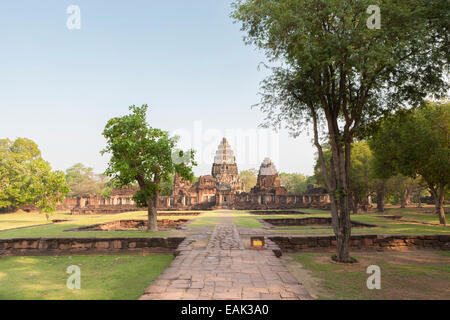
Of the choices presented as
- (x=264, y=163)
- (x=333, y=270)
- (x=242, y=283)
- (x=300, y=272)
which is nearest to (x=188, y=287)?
(x=242, y=283)

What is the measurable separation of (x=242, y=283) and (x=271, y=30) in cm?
688

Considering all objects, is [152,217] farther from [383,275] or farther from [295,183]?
[295,183]

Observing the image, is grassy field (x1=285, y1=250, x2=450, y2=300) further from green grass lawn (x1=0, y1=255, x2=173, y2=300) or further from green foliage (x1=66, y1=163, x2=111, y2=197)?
green foliage (x1=66, y1=163, x2=111, y2=197)

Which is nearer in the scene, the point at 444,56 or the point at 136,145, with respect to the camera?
the point at 444,56

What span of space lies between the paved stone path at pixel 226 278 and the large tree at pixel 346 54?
3297 millimetres

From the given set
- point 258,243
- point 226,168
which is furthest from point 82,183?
point 258,243

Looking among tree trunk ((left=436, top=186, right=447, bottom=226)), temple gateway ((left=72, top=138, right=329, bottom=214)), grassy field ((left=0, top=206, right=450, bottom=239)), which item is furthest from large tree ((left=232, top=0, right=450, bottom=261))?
temple gateway ((left=72, top=138, right=329, bottom=214))

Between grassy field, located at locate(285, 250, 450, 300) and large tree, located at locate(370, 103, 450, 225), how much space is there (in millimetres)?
6785

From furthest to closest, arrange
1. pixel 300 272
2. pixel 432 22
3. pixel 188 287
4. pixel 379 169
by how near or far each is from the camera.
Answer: pixel 379 169, pixel 432 22, pixel 300 272, pixel 188 287

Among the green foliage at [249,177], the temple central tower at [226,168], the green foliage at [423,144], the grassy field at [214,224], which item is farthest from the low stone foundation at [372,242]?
the green foliage at [249,177]

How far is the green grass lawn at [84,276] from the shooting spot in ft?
17.8

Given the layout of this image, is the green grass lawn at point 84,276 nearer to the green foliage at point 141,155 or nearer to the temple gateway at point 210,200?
the green foliage at point 141,155

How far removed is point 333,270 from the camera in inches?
279
